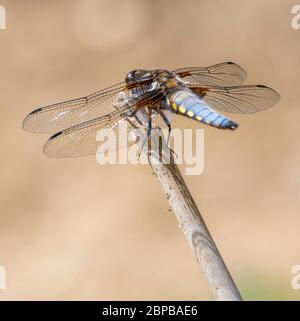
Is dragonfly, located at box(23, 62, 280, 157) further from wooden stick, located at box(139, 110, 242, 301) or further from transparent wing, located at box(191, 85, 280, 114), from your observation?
wooden stick, located at box(139, 110, 242, 301)

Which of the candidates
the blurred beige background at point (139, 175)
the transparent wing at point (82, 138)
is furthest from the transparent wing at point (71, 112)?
the blurred beige background at point (139, 175)

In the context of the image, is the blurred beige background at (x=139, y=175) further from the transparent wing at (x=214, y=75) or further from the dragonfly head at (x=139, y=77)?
the dragonfly head at (x=139, y=77)

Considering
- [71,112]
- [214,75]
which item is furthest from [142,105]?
[214,75]

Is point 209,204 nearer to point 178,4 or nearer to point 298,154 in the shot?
point 298,154

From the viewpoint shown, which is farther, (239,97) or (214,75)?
(214,75)

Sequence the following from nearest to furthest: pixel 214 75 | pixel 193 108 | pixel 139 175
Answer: pixel 193 108, pixel 214 75, pixel 139 175

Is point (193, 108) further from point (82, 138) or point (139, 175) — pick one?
point (139, 175)
